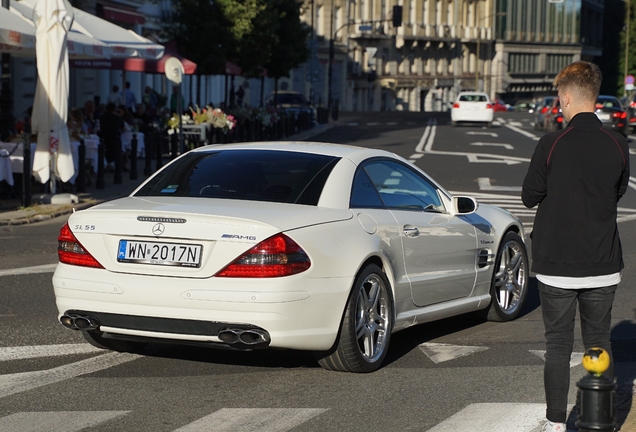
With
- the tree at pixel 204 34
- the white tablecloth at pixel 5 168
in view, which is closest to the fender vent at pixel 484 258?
the white tablecloth at pixel 5 168

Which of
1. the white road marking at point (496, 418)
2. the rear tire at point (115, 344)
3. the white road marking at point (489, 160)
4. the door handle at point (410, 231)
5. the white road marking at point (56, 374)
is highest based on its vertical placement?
the door handle at point (410, 231)

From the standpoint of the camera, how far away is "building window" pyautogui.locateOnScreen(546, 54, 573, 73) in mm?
132700

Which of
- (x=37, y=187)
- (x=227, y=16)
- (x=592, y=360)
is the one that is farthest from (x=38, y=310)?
(x=227, y=16)

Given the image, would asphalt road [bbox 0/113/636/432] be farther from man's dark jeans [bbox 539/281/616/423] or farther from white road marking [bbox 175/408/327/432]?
man's dark jeans [bbox 539/281/616/423]

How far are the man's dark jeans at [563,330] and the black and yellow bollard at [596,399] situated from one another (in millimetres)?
900

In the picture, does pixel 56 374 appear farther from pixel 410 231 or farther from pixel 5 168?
pixel 5 168

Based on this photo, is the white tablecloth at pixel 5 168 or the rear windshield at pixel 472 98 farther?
the rear windshield at pixel 472 98

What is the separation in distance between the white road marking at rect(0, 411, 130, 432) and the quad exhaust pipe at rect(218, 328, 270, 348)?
2.28ft

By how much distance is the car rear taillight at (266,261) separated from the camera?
6.19 metres

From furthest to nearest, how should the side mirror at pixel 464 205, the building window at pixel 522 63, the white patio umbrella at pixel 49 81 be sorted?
the building window at pixel 522 63 → the white patio umbrella at pixel 49 81 → the side mirror at pixel 464 205

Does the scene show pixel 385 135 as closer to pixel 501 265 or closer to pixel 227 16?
pixel 227 16

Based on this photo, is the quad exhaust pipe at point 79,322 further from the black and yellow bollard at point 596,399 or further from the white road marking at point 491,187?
the white road marking at point 491,187

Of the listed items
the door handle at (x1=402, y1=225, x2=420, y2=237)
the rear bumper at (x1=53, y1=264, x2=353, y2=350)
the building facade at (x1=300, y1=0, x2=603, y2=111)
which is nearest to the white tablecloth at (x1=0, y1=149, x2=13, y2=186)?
the door handle at (x1=402, y1=225, x2=420, y2=237)

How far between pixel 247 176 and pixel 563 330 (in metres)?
2.56
